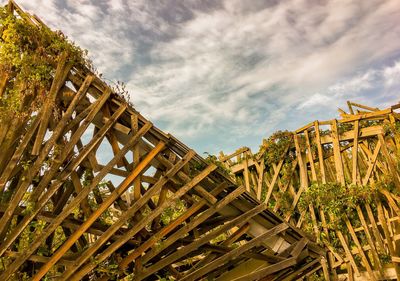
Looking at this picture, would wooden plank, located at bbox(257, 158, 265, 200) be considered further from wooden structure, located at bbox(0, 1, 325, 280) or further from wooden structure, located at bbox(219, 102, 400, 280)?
wooden structure, located at bbox(0, 1, 325, 280)

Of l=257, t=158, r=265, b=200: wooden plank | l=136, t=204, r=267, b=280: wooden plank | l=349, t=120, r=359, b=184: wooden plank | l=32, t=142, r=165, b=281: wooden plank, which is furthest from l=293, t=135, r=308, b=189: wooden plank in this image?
l=32, t=142, r=165, b=281: wooden plank

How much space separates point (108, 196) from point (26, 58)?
8.12ft

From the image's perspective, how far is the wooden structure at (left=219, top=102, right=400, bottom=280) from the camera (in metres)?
10.0

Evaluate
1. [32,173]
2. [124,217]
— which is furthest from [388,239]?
[32,173]

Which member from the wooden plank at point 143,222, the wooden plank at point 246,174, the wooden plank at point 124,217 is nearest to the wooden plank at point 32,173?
the wooden plank at point 124,217

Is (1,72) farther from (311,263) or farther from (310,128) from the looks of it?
(310,128)

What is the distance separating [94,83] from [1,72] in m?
1.47

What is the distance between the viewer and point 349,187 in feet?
35.3

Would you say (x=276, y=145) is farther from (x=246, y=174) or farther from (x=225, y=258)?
(x=225, y=258)

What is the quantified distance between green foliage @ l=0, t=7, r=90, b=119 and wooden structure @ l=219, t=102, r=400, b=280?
901 cm

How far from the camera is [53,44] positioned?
534 cm

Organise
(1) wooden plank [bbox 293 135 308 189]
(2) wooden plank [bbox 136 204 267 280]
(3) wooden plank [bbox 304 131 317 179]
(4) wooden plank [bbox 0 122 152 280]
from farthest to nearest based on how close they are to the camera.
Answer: (1) wooden plank [bbox 293 135 308 189] < (3) wooden plank [bbox 304 131 317 179] < (2) wooden plank [bbox 136 204 267 280] < (4) wooden plank [bbox 0 122 152 280]

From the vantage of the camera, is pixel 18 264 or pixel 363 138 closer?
pixel 18 264

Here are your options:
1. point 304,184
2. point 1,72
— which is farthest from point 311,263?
point 1,72
